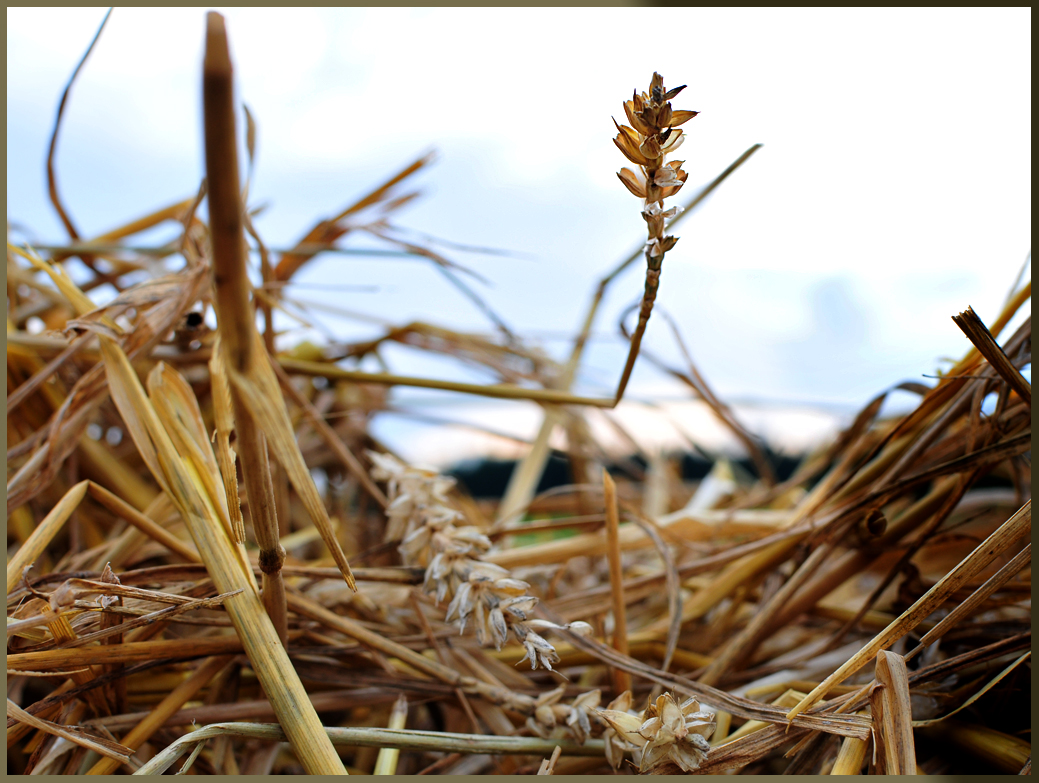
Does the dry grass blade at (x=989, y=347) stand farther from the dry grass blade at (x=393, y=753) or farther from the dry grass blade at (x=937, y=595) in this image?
the dry grass blade at (x=393, y=753)

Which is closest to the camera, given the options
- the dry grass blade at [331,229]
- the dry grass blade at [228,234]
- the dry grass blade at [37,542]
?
the dry grass blade at [228,234]

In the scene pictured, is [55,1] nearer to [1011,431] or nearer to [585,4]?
[585,4]

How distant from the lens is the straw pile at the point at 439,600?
17 cm

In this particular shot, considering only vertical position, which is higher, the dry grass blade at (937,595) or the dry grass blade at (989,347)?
the dry grass blade at (989,347)

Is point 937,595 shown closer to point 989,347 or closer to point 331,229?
point 989,347

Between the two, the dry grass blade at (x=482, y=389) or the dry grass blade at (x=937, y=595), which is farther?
the dry grass blade at (x=482, y=389)

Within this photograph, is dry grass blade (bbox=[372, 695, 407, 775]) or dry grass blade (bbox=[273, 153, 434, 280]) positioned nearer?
dry grass blade (bbox=[372, 695, 407, 775])

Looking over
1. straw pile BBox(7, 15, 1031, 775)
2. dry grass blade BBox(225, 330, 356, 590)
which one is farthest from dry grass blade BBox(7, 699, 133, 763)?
dry grass blade BBox(225, 330, 356, 590)

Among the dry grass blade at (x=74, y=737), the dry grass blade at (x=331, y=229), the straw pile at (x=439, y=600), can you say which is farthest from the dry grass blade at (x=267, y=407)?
the dry grass blade at (x=331, y=229)

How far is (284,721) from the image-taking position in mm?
174

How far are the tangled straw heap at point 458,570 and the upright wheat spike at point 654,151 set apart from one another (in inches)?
4.2

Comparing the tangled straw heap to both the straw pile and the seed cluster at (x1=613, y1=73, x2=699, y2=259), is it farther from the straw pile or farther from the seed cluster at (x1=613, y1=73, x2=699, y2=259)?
the seed cluster at (x1=613, y1=73, x2=699, y2=259)

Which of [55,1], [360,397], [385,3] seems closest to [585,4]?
[385,3]

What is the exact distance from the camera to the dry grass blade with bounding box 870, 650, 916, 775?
0.56 ft
